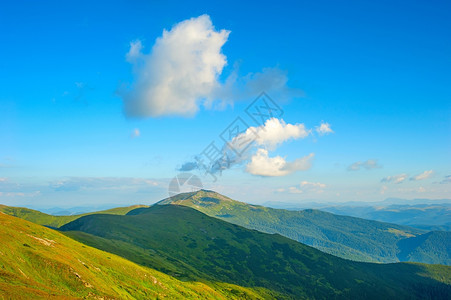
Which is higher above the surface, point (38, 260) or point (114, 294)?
point (38, 260)

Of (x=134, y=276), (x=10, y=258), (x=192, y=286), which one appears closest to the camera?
(x=10, y=258)

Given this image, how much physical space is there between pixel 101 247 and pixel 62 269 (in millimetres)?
101719

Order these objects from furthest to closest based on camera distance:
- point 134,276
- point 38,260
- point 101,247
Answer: point 101,247 → point 134,276 → point 38,260

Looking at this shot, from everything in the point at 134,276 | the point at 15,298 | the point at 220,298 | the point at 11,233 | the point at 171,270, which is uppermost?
the point at 11,233

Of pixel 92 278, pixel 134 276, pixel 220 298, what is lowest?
pixel 220 298

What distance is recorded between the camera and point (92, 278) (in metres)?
93.5

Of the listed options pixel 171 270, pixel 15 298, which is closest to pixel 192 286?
pixel 171 270

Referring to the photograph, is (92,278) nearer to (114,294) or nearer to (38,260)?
(114,294)

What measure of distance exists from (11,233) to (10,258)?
26.0 metres

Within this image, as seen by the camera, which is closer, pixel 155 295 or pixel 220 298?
pixel 155 295

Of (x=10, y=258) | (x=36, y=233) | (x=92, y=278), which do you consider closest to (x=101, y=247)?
(x=36, y=233)

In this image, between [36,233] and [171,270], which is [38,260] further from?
[171,270]

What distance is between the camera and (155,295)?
119625mm

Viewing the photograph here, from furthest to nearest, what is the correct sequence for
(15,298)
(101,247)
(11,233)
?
(101,247) < (11,233) < (15,298)
